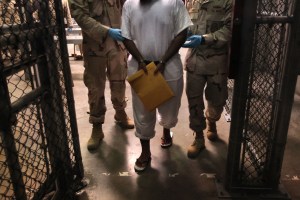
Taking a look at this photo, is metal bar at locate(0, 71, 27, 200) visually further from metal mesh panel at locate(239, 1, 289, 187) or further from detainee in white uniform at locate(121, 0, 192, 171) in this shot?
metal mesh panel at locate(239, 1, 289, 187)

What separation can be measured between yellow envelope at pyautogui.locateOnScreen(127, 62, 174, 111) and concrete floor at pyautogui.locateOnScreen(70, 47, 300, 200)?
2.12 feet

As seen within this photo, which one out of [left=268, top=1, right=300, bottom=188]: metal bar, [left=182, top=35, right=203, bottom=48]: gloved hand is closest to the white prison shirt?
[left=182, top=35, right=203, bottom=48]: gloved hand

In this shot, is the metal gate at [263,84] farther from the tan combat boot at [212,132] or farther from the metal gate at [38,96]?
the metal gate at [38,96]

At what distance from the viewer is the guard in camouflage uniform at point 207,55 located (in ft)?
7.29

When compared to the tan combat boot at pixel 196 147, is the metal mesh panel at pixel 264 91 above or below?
above

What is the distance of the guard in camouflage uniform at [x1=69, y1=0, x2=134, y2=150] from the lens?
2.41m

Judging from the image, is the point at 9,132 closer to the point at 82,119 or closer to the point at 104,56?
the point at 104,56

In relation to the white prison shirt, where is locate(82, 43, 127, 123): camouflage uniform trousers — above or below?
below

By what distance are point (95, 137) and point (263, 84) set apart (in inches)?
62.3

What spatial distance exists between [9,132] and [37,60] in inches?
16.6

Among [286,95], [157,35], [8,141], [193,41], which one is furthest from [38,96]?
[286,95]

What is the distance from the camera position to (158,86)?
2088 millimetres

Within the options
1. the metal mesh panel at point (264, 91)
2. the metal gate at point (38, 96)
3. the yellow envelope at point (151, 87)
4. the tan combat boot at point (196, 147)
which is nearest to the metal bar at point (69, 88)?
the metal gate at point (38, 96)

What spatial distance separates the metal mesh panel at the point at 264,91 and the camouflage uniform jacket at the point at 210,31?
28 cm
